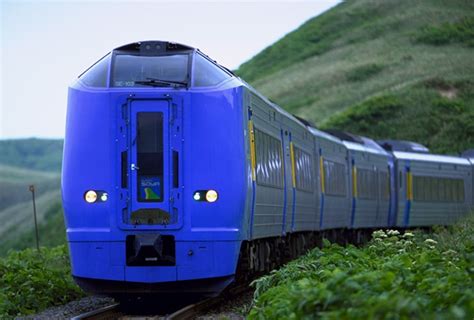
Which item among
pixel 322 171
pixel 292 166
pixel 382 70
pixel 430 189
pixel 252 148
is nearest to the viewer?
pixel 252 148

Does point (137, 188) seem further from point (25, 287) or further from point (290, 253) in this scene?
point (290, 253)

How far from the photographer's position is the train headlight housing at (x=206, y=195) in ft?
46.1

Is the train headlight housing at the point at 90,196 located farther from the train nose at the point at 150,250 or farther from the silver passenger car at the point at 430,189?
the silver passenger car at the point at 430,189

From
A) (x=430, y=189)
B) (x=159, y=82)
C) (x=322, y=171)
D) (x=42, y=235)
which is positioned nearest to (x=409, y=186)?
(x=430, y=189)

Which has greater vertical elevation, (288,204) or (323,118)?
(323,118)

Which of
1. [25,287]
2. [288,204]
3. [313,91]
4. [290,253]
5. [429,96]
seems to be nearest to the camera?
[25,287]

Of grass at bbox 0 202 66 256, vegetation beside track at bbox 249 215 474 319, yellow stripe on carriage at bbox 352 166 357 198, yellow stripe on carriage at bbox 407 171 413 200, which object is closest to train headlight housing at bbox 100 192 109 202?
vegetation beside track at bbox 249 215 474 319

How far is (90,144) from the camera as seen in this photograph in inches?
563

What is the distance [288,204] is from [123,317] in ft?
19.7

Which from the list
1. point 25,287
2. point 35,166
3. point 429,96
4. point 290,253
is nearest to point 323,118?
point 429,96

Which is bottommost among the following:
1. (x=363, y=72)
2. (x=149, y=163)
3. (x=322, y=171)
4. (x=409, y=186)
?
(x=149, y=163)

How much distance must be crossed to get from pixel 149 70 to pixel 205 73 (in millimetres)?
670

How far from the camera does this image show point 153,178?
14031 mm

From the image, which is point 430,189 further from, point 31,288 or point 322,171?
point 31,288
